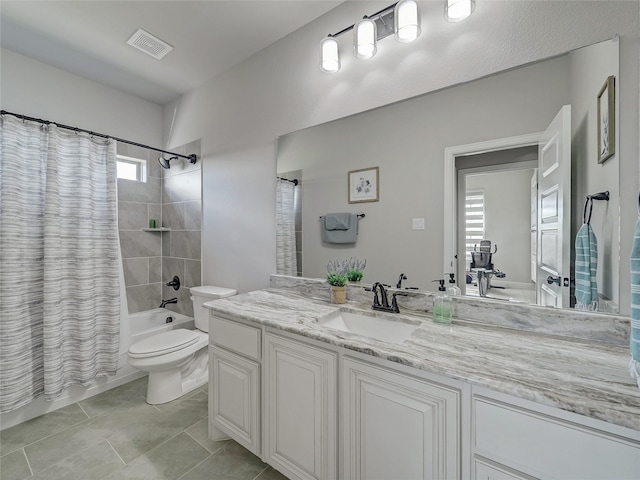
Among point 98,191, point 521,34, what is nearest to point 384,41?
point 521,34

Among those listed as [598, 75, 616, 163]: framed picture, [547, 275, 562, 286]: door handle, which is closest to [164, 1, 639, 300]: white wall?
[598, 75, 616, 163]: framed picture

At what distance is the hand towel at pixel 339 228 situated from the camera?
165cm

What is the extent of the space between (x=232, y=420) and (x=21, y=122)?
7.88 ft

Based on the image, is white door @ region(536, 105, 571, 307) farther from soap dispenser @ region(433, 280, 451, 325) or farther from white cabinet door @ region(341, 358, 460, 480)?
white cabinet door @ region(341, 358, 460, 480)

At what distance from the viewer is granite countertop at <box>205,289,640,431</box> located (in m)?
0.68

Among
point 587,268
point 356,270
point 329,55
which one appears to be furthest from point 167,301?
point 587,268

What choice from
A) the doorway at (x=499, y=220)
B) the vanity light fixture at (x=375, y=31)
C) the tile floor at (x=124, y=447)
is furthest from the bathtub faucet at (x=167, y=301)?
the doorway at (x=499, y=220)

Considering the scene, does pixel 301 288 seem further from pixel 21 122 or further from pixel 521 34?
pixel 21 122

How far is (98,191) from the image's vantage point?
2.24 meters

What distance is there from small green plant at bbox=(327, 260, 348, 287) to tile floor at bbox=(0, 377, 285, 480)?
40.7 inches

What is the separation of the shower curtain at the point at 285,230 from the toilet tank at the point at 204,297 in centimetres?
58

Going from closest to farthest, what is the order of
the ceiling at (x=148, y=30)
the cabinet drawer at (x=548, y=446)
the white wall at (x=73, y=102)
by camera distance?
the cabinet drawer at (x=548, y=446), the ceiling at (x=148, y=30), the white wall at (x=73, y=102)

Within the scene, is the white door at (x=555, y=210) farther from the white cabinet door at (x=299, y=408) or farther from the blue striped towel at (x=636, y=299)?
the white cabinet door at (x=299, y=408)

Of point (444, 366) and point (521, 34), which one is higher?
point (521, 34)
